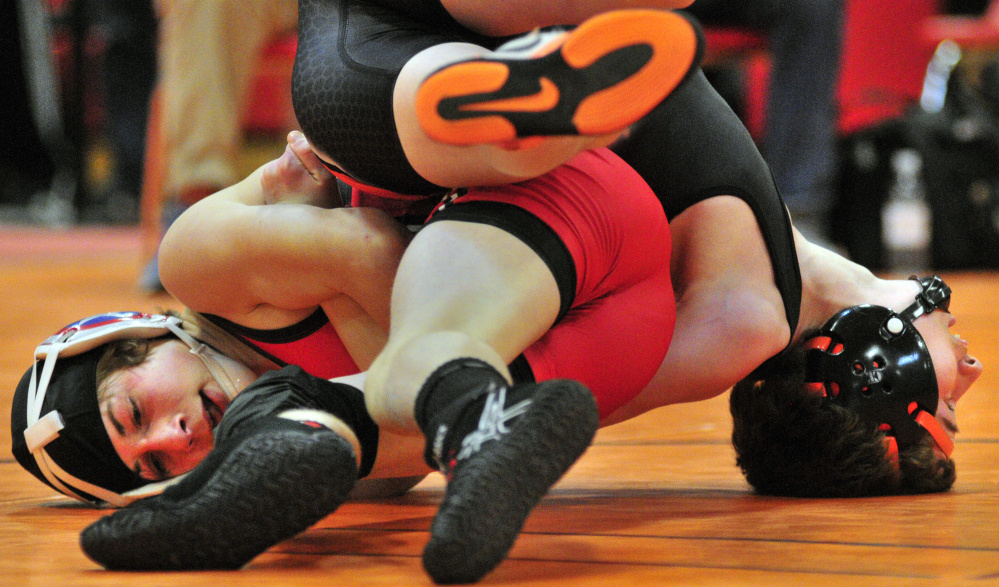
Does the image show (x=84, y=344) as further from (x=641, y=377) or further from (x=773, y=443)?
(x=773, y=443)

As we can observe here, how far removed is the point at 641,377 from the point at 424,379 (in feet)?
0.82

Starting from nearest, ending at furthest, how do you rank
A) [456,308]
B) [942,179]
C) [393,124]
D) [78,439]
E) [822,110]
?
[456,308] → [393,124] → [78,439] → [822,110] → [942,179]

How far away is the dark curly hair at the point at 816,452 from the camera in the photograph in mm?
966

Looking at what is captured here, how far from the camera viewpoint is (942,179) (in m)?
3.29

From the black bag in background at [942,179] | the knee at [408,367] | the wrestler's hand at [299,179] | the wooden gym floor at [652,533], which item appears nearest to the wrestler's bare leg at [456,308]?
the knee at [408,367]

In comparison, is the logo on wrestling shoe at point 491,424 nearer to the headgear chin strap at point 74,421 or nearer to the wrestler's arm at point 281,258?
the wrestler's arm at point 281,258

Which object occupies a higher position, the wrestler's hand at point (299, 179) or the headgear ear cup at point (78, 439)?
the wrestler's hand at point (299, 179)

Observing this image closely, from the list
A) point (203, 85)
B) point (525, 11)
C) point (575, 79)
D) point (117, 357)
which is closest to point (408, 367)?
point (575, 79)

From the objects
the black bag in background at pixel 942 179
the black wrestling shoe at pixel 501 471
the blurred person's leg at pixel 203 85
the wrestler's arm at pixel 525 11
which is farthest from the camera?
the black bag in background at pixel 942 179

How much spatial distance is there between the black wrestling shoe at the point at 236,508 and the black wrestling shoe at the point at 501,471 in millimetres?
81

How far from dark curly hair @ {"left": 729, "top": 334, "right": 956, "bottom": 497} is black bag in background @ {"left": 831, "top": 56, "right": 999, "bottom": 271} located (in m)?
2.41

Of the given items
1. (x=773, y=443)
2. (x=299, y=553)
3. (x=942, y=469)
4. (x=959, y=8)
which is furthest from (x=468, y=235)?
(x=959, y=8)

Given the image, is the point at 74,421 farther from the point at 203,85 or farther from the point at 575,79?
the point at 203,85

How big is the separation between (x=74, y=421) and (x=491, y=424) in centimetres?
47
